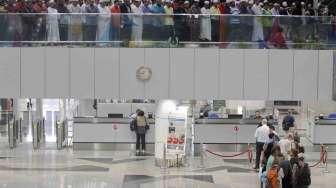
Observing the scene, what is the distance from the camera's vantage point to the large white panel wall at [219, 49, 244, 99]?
20875 millimetres

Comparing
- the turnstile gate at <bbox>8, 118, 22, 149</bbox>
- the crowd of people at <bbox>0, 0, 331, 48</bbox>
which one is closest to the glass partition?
the crowd of people at <bbox>0, 0, 331, 48</bbox>

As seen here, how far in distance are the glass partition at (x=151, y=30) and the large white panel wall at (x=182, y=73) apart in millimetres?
274

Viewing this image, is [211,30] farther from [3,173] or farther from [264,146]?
[3,173]

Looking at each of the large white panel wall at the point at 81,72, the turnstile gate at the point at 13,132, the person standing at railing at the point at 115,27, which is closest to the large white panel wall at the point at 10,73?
the large white panel wall at the point at 81,72

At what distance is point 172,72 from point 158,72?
16.9 inches

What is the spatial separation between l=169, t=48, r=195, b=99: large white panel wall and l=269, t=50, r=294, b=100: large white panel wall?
7.92 feet

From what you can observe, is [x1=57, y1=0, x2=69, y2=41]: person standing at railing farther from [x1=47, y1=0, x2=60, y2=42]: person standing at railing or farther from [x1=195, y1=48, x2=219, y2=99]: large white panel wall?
[x1=195, y1=48, x2=219, y2=99]: large white panel wall

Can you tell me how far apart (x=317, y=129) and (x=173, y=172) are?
7130 mm

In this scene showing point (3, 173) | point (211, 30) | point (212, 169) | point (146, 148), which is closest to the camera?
point (3, 173)

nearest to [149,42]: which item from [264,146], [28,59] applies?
[28,59]

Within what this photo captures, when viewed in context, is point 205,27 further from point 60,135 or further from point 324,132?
point 60,135

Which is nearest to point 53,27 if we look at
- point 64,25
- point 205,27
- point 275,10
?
point 64,25

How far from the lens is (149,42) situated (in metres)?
20.8

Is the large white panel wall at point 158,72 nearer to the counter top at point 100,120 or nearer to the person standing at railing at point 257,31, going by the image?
the counter top at point 100,120
